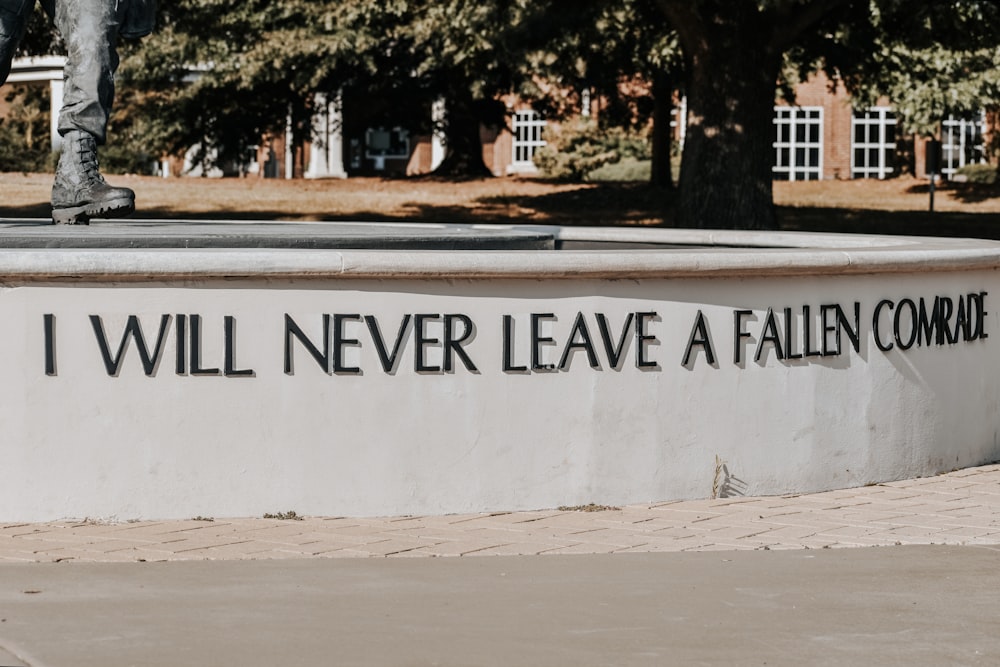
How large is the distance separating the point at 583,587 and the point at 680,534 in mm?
1207

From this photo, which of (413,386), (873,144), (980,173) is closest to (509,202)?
(980,173)

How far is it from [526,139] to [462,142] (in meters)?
15.2

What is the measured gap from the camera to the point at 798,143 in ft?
160

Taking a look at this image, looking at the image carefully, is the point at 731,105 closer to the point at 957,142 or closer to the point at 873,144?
the point at 957,142

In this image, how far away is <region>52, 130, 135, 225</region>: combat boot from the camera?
922 centimetres

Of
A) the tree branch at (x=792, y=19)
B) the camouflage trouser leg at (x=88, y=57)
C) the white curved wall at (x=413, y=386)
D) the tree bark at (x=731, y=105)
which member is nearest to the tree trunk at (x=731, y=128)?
Result: the tree bark at (x=731, y=105)

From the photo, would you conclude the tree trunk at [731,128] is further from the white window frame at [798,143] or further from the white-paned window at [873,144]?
the white-paned window at [873,144]

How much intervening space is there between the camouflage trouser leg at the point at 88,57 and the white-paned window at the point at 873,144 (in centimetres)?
4084

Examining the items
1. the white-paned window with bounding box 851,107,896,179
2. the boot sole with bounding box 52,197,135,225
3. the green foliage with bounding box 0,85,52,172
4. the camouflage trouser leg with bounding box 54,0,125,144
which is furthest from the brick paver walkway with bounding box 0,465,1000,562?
the white-paned window with bounding box 851,107,896,179

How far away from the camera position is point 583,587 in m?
5.92

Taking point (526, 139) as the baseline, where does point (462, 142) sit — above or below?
below

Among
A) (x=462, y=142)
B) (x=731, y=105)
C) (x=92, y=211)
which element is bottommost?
(x=92, y=211)

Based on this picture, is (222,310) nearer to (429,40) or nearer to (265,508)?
(265,508)

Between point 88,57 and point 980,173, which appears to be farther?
point 980,173
